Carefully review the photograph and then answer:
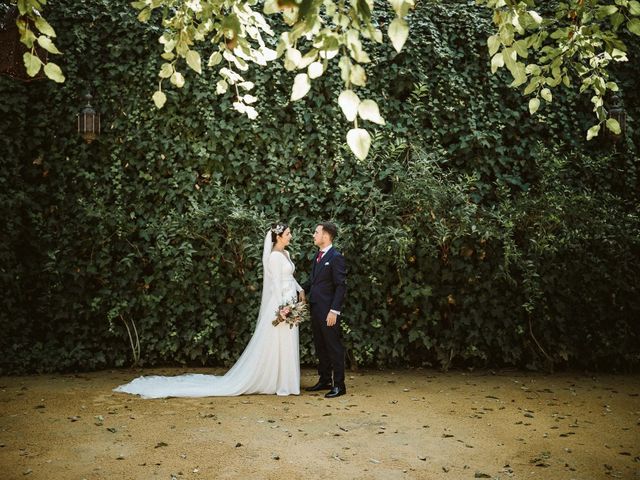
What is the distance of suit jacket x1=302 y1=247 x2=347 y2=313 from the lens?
611cm

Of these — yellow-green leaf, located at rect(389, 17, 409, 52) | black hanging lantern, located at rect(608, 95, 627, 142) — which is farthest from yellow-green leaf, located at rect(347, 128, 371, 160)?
black hanging lantern, located at rect(608, 95, 627, 142)

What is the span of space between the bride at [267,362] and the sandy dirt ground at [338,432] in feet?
0.61

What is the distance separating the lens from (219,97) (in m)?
7.64

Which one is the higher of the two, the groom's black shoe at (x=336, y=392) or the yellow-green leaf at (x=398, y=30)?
the yellow-green leaf at (x=398, y=30)

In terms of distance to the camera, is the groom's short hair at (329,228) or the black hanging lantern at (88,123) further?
the black hanging lantern at (88,123)

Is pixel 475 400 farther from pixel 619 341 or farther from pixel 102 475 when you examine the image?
pixel 102 475

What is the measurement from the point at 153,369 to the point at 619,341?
238 inches

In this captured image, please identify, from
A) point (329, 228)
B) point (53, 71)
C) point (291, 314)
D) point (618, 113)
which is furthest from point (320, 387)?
point (618, 113)

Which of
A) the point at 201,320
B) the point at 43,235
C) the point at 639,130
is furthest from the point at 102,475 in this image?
the point at 639,130

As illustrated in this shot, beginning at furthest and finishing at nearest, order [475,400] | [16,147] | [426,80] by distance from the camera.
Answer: [426,80] → [16,147] → [475,400]

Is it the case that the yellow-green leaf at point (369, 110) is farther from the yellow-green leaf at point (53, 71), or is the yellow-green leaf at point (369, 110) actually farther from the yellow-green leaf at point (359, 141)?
the yellow-green leaf at point (53, 71)

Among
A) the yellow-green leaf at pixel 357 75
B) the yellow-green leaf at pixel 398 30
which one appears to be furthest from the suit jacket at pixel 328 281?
the yellow-green leaf at pixel 398 30

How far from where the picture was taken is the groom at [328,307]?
600 centimetres

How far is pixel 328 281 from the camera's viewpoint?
6.20 m
